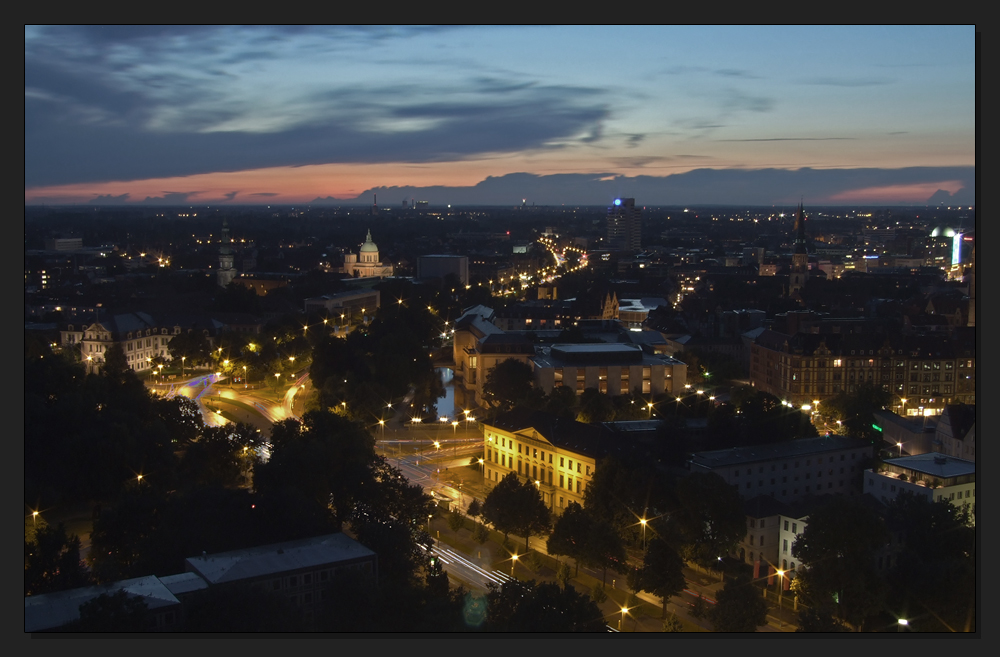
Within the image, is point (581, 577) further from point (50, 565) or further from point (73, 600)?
point (50, 565)

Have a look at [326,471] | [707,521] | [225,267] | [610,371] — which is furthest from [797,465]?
[225,267]

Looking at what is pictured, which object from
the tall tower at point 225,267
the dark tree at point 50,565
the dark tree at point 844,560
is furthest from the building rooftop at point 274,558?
the tall tower at point 225,267

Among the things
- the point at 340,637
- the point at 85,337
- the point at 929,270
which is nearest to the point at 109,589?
the point at 340,637

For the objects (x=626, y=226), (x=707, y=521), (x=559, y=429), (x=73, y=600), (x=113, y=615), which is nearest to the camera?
(x=113, y=615)

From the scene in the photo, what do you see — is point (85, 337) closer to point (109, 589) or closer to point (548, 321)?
point (548, 321)

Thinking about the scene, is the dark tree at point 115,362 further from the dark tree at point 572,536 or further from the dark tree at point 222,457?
the dark tree at point 572,536
